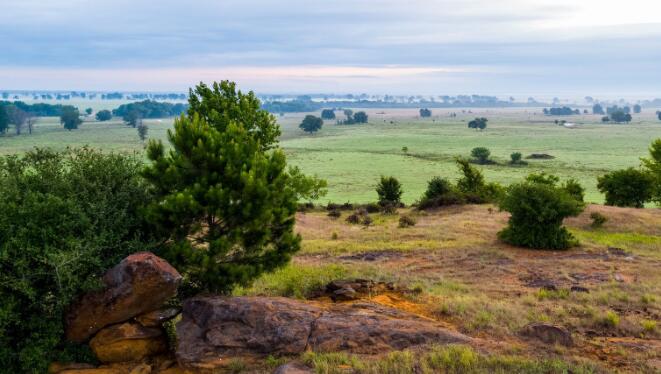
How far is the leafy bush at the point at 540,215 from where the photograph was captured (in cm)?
2928

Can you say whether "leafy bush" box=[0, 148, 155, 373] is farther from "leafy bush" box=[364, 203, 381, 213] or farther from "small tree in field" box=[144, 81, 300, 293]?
"leafy bush" box=[364, 203, 381, 213]

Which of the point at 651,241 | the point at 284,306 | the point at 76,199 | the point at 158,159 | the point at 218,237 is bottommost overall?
the point at 651,241

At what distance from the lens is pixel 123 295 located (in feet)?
43.8

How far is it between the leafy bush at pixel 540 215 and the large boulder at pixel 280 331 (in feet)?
57.8

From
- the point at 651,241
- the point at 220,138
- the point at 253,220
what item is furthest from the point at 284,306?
the point at 651,241

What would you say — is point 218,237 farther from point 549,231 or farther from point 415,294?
point 549,231

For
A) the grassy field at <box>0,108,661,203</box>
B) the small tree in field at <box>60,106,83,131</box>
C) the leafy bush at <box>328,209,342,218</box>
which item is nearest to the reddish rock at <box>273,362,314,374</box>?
the leafy bush at <box>328,209,342,218</box>

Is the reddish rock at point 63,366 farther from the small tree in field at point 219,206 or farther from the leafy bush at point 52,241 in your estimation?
the small tree in field at point 219,206

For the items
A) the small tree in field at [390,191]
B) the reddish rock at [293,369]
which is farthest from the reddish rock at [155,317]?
the small tree in field at [390,191]

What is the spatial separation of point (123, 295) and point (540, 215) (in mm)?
23885

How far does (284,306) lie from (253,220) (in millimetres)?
2789

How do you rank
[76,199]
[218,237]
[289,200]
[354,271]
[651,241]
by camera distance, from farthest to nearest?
[651,241] → [354,271] → [289,200] → [218,237] → [76,199]

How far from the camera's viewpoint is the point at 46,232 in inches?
535

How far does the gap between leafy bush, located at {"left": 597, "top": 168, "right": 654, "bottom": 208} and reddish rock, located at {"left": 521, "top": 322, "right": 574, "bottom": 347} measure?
132ft
